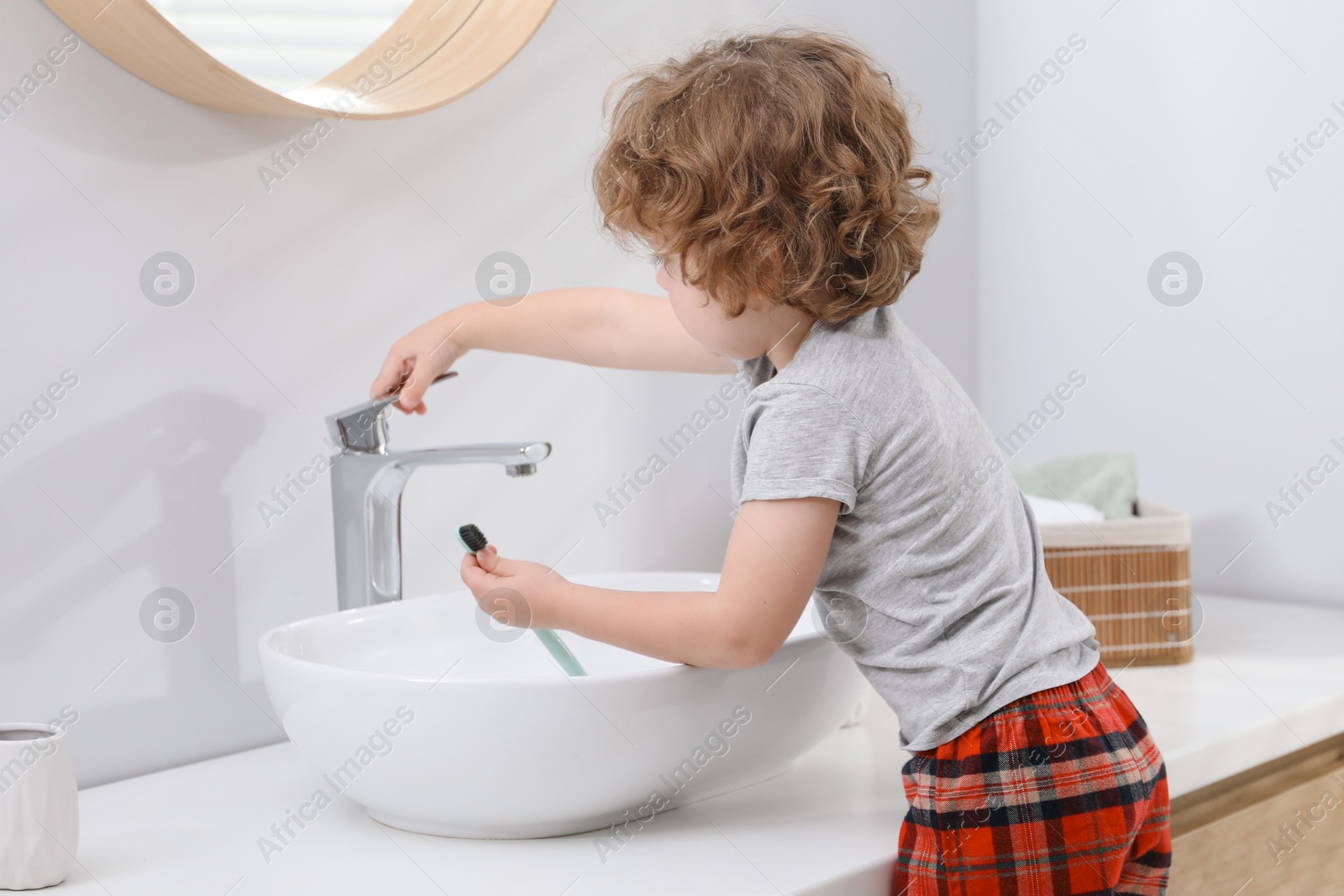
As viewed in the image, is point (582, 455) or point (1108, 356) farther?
point (1108, 356)

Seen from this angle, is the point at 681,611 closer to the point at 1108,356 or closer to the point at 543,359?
the point at 543,359

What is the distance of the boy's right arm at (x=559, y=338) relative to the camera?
3.10 ft

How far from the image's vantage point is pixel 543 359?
1167 mm

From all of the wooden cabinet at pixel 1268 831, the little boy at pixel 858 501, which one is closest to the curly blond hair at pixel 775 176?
the little boy at pixel 858 501

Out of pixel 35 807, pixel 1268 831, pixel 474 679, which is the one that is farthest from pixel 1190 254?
pixel 35 807

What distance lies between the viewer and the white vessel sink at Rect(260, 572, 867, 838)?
2.30ft

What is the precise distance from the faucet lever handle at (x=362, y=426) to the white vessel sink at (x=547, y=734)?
0.56 ft

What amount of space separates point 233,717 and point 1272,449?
3.76 feet

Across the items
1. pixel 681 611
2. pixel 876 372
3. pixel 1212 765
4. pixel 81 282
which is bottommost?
pixel 1212 765

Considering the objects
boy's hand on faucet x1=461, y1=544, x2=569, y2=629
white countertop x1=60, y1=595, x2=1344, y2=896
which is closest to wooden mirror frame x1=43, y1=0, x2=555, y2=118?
boy's hand on faucet x1=461, y1=544, x2=569, y2=629

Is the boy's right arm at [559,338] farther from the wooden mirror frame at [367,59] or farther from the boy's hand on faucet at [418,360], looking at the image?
the wooden mirror frame at [367,59]

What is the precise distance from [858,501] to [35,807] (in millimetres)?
506

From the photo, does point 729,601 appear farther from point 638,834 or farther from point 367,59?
point 367,59

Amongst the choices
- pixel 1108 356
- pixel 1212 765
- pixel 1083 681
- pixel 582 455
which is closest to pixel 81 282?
pixel 582 455
